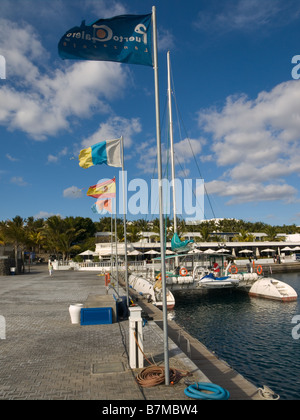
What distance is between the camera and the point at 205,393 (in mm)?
6312

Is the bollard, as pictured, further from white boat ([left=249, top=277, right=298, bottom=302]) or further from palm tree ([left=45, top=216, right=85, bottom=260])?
palm tree ([left=45, top=216, right=85, bottom=260])

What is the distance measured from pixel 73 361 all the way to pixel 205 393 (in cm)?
428

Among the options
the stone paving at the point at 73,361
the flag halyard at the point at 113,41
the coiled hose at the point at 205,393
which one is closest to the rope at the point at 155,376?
the stone paving at the point at 73,361

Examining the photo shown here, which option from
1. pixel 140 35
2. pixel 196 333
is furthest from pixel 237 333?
pixel 140 35

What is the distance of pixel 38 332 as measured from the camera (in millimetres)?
12445

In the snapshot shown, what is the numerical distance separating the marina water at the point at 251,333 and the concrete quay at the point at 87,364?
2.38 metres

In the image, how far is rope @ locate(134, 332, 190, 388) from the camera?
279 inches

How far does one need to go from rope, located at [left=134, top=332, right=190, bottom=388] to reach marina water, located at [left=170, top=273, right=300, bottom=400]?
14.4 feet

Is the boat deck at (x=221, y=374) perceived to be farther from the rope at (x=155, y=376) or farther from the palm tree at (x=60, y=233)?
the palm tree at (x=60, y=233)

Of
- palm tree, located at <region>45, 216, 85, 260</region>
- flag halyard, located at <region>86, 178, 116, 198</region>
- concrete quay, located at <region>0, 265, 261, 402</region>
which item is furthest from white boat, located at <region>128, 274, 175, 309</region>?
palm tree, located at <region>45, 216, 85, 260</region>

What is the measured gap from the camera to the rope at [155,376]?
23.3 feet

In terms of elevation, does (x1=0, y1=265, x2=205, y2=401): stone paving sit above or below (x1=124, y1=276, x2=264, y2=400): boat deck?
above
